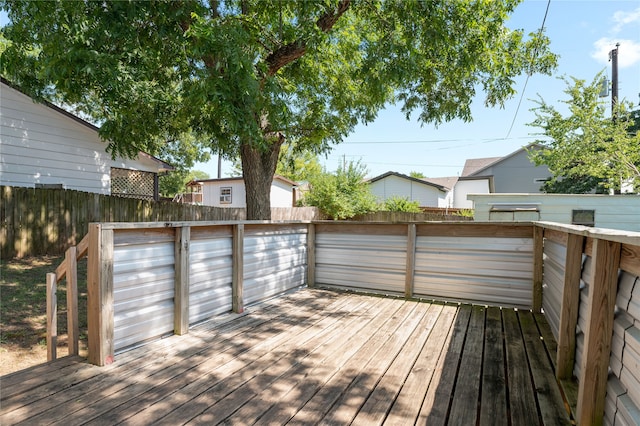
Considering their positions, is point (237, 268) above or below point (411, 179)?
below

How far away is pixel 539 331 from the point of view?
3545mm

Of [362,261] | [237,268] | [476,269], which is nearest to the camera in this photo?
[237,268]

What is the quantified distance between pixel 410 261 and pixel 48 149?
8.55 m

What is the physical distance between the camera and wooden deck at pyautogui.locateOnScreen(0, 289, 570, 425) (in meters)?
1.98

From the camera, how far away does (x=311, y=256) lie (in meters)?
5.49

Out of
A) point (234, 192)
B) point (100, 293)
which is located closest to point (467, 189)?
point (234, 192)

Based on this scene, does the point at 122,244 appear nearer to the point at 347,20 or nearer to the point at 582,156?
the point at 347,20

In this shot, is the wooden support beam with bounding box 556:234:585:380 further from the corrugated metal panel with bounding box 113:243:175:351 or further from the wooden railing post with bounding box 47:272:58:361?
the wooden railing post with bounding box 47:272:58:361

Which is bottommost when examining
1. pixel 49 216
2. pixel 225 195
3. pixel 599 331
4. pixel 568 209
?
pixel 599 331

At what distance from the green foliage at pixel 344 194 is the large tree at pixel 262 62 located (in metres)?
A: 8.56

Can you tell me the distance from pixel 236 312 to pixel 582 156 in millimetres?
13393

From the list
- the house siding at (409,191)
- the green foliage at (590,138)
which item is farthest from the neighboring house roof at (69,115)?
the green foliage at (590,138)

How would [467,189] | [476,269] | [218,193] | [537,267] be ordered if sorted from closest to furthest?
[537,267] < [476,269] < [218,193] < [467,189]

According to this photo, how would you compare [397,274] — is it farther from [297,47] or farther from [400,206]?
[400,206]
